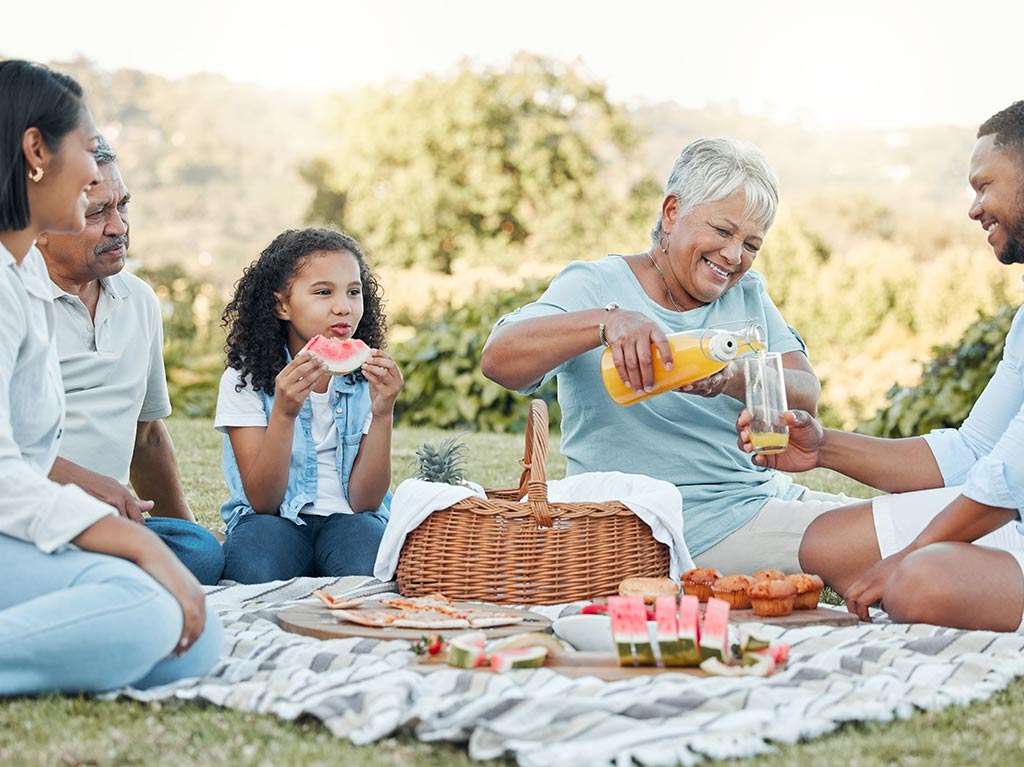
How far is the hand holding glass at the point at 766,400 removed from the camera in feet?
11.6

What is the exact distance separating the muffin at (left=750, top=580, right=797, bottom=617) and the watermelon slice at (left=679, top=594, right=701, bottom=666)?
2.11ft

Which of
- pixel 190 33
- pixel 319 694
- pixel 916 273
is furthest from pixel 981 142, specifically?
pixel 190 33

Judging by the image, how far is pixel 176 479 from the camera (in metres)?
4.73

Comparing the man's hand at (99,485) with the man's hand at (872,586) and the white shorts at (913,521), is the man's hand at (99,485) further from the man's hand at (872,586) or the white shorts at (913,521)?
the white shorts at (913,521)

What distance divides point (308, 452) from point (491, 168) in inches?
898

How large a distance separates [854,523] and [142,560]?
2.22 meters

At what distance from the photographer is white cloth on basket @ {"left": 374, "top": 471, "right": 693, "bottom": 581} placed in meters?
3.67

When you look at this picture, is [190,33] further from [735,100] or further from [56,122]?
[56,122]

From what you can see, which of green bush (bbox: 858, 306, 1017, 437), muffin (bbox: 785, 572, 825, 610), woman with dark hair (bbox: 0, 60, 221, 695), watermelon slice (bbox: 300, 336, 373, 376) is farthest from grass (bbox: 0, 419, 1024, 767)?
green bush (bbox: 858, 306, 1017, 437)

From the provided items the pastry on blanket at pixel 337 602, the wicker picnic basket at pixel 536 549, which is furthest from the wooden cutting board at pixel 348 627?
the wicker picnic basket at pixel 536 549

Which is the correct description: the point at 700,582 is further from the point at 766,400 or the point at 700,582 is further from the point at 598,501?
the point at 766,400

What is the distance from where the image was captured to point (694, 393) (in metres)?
3.83

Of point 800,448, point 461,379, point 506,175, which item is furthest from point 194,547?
point 506,175

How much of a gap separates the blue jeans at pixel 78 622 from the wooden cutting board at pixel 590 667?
0.59 metres
